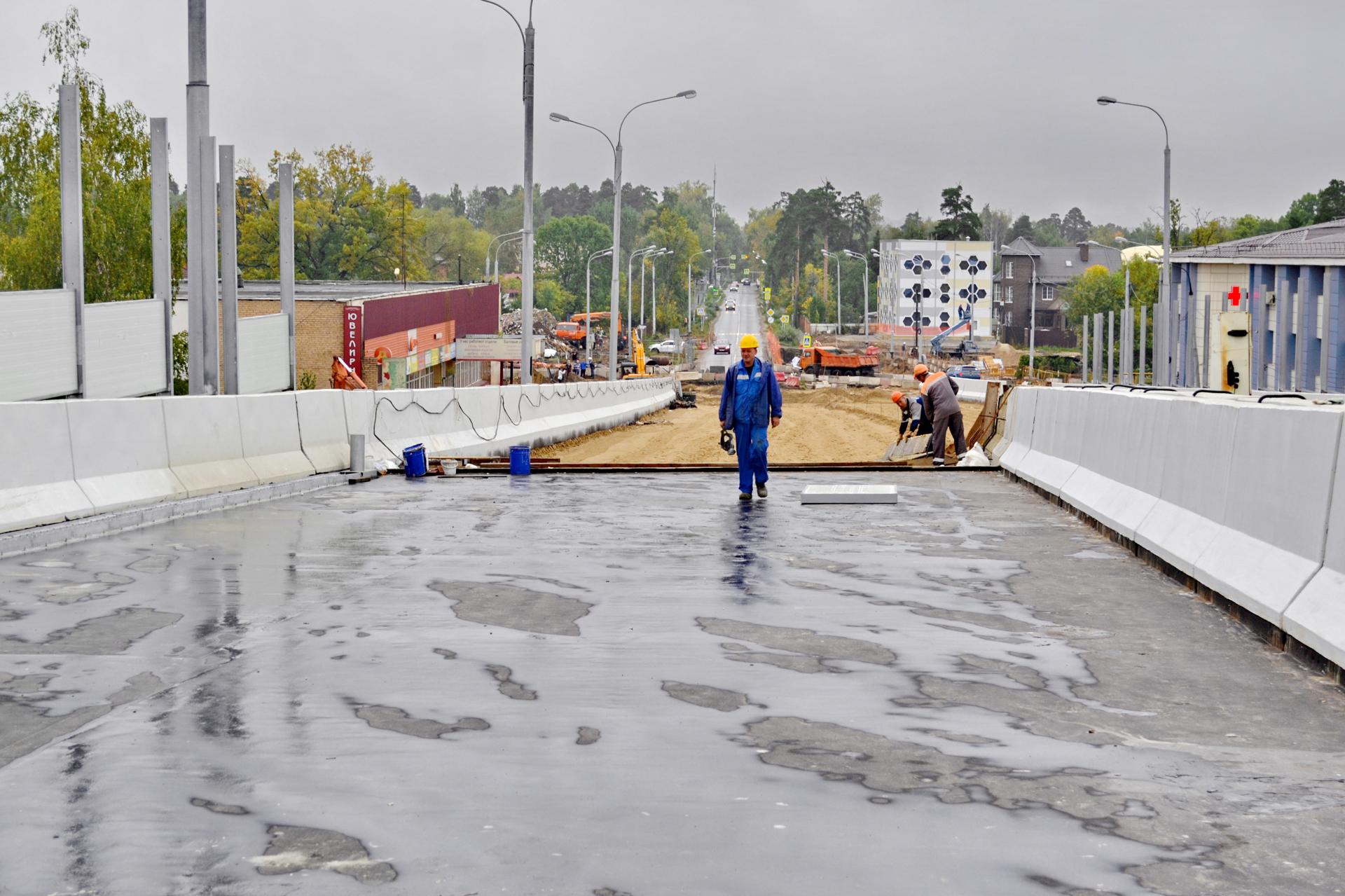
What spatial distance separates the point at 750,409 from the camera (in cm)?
1689

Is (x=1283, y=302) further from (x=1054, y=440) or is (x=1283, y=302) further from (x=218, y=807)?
(x=218, y=807)

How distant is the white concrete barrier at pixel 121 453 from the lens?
14.1 metres

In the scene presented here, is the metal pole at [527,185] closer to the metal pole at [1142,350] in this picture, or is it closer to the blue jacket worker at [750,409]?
the blue jacket worker at [750,409]

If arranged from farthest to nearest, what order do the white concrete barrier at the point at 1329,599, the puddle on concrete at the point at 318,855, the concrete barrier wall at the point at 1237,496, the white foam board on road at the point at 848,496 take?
the white foam board on road at the point at 848,496 → the concrete barrier wall at the point at 1237,496 → the white concrete barrier at the point at 1329,599 → the puddle on concrete at the point at 318,855

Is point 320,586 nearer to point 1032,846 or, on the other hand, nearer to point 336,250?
point 1032,846

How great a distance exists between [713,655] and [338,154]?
11301 centimetres

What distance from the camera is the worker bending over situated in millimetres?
23828

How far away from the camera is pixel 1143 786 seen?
19.0 ft

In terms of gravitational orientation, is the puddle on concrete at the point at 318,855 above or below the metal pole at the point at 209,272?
below

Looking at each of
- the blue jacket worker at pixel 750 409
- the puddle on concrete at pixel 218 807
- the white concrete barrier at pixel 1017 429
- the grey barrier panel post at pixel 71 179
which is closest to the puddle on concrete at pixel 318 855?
the puddle on concrete at pixel 218 807

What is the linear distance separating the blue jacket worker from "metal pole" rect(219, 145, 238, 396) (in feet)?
27.6

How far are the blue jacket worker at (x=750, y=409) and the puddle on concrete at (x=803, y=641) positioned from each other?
7671 millimetres

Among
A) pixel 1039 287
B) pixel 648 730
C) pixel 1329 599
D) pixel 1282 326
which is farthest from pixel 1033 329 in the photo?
pixel 648 730

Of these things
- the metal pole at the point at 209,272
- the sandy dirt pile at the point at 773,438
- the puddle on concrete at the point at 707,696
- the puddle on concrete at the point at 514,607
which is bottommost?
the sandy dirt pile at the point at 773,438
